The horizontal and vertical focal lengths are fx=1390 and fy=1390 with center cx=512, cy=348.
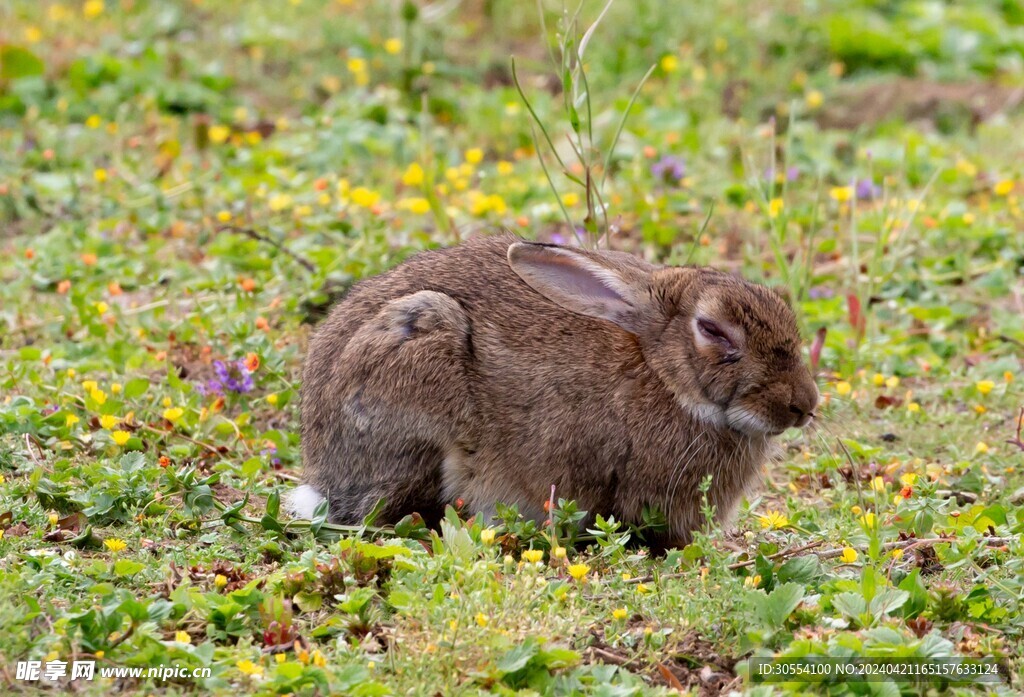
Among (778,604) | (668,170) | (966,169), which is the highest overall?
(966,169)

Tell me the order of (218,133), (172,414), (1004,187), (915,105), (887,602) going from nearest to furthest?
(887,602)
(172,414)
(1004,187)
(218,133)
(915,105)

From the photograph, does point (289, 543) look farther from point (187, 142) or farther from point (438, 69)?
point (438, 69)

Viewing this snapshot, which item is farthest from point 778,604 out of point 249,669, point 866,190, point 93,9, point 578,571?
point 93,9

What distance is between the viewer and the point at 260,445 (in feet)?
17.9

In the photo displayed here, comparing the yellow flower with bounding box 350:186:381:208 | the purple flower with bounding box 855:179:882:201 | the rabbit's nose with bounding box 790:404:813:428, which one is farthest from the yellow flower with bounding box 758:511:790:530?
the purple flower with bounding box 855:179:882:201

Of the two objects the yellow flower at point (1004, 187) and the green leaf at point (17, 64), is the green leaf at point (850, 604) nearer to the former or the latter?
the yellow flower at point (1004, 187)

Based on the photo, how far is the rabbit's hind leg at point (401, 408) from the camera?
4.74 meters

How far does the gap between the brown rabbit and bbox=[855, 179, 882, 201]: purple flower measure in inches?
134

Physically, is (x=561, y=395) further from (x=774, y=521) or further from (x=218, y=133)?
(x=218, y=133)

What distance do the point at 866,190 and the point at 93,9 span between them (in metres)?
6.09

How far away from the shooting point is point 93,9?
10648mm

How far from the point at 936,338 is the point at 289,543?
3.50m

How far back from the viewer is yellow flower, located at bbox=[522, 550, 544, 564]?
13.7 ft

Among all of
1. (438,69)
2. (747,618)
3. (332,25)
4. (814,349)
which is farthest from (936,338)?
(332,25)
